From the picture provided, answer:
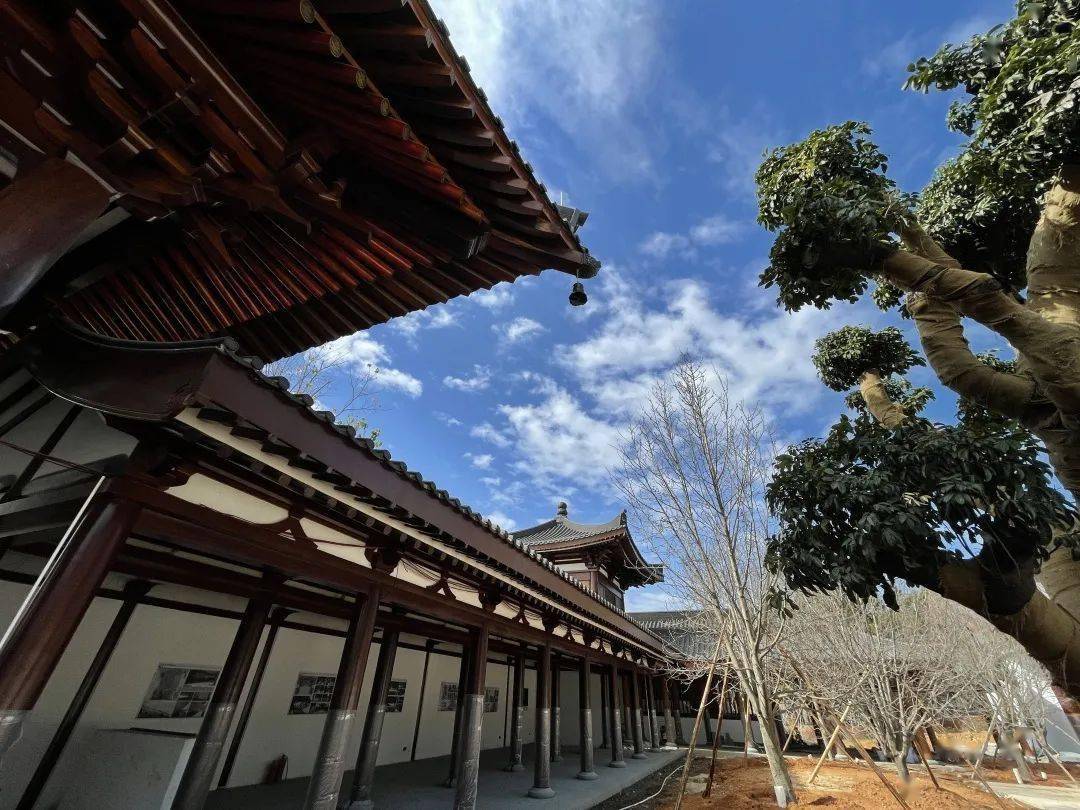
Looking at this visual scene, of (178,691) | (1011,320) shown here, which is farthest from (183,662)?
(1011,320)

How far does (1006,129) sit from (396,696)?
40.4ft

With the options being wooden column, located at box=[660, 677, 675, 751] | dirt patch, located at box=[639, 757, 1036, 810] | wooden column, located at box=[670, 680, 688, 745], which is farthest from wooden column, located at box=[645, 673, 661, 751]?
wooden column, located at box=[670, 680, 688, 745]

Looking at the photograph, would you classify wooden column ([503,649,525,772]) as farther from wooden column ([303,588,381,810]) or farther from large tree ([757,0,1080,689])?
large tree ([757,0,1080,689])

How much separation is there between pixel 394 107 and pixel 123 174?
1.32m

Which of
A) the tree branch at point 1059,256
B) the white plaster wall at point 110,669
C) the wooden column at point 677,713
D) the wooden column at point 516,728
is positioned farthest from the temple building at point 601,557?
the tree branch at point 1059,256

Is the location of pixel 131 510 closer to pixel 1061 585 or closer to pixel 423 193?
pixel 423 193

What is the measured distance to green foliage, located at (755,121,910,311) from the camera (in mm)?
4535

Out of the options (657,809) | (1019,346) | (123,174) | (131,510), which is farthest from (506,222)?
(657,809)

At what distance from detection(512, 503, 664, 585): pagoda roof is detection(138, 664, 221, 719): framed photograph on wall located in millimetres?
8781

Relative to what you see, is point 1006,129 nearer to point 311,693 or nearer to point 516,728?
point 311,693

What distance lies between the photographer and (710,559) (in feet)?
28.6

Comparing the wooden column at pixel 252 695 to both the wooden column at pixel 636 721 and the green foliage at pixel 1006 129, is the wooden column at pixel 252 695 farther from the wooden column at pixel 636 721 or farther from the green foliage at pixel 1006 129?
the wooden column at pixel 636 721

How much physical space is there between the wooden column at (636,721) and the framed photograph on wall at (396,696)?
7.26 m

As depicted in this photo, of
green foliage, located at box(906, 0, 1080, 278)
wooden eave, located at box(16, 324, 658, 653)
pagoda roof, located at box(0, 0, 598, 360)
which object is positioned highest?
green foliage, located at box(906, 0, 1080, 278)
